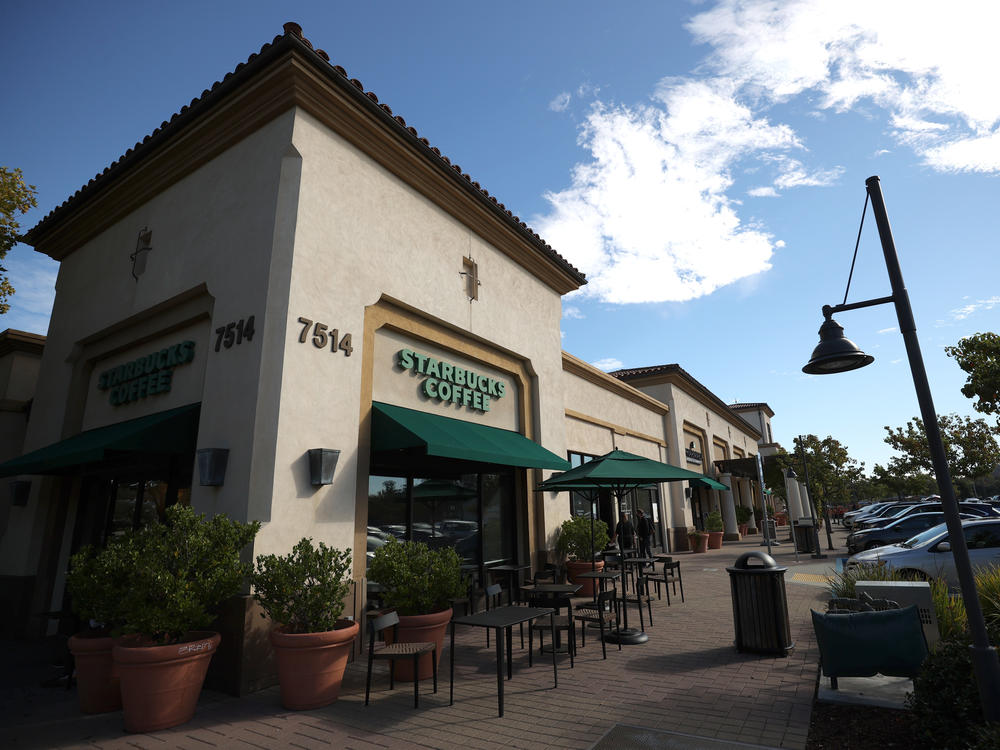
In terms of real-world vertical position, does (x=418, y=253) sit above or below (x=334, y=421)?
above

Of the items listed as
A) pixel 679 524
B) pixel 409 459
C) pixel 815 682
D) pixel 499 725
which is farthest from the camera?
pixel 679 524

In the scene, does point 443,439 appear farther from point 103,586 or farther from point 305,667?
point 103,586

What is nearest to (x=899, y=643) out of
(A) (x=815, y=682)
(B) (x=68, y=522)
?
(A) (x=815, y=682)

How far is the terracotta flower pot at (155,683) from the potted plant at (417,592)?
2221 mm

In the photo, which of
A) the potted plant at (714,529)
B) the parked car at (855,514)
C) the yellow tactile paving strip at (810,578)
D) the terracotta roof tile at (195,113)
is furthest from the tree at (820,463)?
the terracotta roof tile at (195,113)

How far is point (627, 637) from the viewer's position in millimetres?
8195

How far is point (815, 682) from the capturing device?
5.91 meters

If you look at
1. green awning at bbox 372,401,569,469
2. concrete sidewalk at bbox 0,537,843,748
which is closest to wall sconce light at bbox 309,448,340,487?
green awning at bbox 372,401,569,469

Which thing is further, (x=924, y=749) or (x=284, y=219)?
(x=284, y=219)

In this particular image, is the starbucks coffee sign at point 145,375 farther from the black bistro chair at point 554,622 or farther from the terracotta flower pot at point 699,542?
the terracotta flower pot at point 699,542

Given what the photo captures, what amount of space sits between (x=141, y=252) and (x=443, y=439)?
7.22m

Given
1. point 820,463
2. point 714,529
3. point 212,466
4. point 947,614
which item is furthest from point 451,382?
point 820,463

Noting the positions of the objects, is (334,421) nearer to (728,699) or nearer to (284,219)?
(284,219)

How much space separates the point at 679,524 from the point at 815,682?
18875mm
